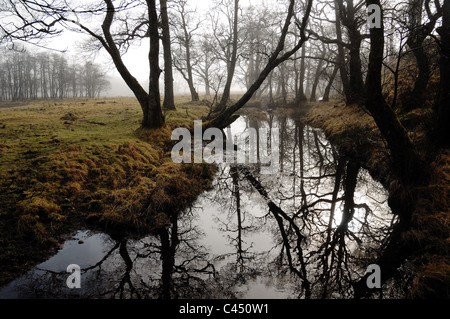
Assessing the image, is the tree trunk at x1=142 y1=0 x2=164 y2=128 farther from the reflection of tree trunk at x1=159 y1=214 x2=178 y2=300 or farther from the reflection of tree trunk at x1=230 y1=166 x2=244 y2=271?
the reflection of tree trunk at x1=159 y1=214 x2=178 y2=300

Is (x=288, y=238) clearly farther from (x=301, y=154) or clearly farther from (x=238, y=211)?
(x=301, y=154)

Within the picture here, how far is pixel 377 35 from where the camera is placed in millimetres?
4215

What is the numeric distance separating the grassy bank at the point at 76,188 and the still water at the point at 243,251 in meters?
0.29

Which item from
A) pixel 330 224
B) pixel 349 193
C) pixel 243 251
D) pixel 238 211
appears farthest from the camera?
pixel 349 193

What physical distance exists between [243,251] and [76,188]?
11.3ft

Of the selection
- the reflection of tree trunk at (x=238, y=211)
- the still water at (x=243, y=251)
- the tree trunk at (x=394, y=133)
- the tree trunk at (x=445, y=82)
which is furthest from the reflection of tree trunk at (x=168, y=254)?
the tree trunk at (x=445, y=82)

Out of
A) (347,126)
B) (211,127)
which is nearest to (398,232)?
(347,126)

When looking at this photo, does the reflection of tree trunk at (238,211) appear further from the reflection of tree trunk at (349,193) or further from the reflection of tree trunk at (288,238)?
the reflection of tree trunk at (349,193)

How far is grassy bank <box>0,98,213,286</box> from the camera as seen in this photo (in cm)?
366

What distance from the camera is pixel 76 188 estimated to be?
4.82 metres

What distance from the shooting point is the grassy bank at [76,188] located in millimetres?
3658

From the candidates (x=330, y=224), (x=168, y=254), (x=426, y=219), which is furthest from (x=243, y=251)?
(x=426, y=219)
